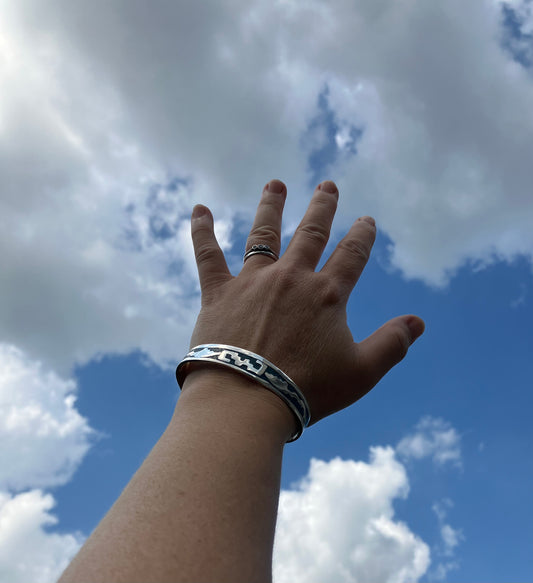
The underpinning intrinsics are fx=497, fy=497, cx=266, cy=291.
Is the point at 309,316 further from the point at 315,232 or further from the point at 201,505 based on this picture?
the point at 201,505

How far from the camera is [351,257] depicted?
3.52 metres

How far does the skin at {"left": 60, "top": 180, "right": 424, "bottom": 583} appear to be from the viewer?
1623 mm

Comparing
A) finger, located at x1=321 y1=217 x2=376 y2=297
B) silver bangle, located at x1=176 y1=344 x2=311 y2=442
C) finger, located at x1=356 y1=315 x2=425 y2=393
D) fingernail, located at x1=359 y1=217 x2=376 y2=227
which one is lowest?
silver bangle, located at x1=176 y1=344 x2=311 y2=442

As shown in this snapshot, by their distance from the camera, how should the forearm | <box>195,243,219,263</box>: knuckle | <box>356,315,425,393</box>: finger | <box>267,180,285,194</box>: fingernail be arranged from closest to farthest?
the forearm < <box>356,315,425,393</box>: finger < <box>195,243,219,263</box>: knuckle < <box>267,180,285,194</box>: fingernail

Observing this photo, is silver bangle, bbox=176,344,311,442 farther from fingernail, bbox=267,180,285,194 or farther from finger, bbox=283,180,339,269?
fingernail, bbox=267,180,285,194

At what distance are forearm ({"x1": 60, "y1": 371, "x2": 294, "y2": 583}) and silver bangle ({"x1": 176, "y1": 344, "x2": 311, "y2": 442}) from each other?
0.33 ft

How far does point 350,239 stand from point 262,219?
92 cm

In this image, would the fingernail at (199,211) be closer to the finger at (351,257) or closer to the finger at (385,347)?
the finger at (351,257)

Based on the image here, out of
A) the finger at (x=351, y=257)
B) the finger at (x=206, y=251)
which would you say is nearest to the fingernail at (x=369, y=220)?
the finger at (x=351, y=257)

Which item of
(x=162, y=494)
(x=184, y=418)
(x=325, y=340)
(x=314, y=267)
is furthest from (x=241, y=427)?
(x=314, y=267)

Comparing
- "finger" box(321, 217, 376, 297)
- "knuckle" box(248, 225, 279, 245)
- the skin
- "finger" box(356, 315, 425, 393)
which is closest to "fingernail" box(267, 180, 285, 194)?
the skin

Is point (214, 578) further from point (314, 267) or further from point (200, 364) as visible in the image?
point (314, 267)

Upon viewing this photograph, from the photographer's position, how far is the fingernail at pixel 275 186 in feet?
14.4

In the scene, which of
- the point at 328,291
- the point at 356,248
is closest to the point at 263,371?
the point at 328,291
